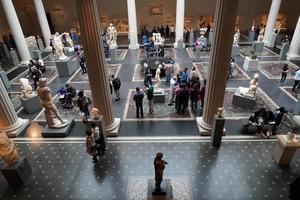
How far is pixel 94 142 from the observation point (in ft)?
23.3

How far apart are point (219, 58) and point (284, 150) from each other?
3.33 meters

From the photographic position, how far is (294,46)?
1512 cm

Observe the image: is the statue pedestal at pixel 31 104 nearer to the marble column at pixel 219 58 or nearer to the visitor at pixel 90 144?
the visitor at pixel 90 144

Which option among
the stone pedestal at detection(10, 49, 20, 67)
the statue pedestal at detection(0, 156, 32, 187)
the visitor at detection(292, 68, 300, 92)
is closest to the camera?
the statue pedestal at detection(0, 156, 32, 187)

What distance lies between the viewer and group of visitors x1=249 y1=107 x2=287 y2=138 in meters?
8.16

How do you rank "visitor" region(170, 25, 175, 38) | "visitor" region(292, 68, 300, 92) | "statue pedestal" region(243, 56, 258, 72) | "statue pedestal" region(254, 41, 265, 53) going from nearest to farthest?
"visitor" region(292, 68, 300, 92) → "statue pedestal" region(243, 56, 258, 72) → "statue pedestal" region(254, 41, 265, 53) → "visitor" region(170, 25, 175, 38)

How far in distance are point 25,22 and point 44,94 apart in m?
19.8

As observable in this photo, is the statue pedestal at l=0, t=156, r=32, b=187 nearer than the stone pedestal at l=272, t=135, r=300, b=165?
Yes

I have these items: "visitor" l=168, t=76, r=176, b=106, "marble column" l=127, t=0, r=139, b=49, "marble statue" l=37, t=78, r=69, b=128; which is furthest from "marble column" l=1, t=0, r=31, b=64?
"visitor" l=168, t=76, r=176, b=106

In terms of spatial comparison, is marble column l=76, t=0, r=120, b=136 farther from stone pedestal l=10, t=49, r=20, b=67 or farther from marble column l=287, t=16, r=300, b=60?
marble column l=287, t=16, r=300, b=60

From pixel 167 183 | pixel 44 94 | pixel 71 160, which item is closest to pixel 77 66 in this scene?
pixel 44 94

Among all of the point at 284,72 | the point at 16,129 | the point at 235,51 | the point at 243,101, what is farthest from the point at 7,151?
the point at 235,51

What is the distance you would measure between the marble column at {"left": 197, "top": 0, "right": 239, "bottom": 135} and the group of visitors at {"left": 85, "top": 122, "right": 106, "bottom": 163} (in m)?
3.57

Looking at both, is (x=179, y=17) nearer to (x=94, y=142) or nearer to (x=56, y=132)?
(x=56, y=132)
